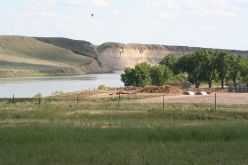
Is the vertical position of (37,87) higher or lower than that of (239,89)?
lower

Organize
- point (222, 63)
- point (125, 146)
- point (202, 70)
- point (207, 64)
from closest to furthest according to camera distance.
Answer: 1. point (125, 146)
2. point (222, 63)
3. point (207, 64)
4. point (202, 70)

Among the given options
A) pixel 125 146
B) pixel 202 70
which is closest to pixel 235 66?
pixel 202 70

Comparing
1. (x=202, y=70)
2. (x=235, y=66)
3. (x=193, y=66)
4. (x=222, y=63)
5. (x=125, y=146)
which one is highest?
(x=222, y=63)

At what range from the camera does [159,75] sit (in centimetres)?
10256

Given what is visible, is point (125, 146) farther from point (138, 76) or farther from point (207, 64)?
point (138, 76)

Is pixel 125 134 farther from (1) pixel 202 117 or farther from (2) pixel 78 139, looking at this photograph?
(1) pixel 202 117

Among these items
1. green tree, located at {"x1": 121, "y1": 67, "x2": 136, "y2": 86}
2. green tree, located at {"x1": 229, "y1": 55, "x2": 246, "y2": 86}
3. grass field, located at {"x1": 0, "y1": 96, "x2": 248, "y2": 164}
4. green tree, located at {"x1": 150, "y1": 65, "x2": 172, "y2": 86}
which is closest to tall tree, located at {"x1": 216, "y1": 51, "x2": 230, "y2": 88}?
green tree, located at {"x1": 229, "y1": 55, "x2": 246, "y2": 86}

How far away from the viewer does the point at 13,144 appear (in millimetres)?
14078

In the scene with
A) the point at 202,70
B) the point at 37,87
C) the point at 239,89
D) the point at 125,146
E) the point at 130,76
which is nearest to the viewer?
the point at 125,146

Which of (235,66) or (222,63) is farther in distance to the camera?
(235,66)

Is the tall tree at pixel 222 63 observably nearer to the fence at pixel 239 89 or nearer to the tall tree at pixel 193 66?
the tall tree at pixel 193 66

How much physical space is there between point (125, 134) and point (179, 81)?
104m

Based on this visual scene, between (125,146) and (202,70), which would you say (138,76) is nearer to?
(202,70)

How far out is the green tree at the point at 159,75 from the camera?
10188 cm
